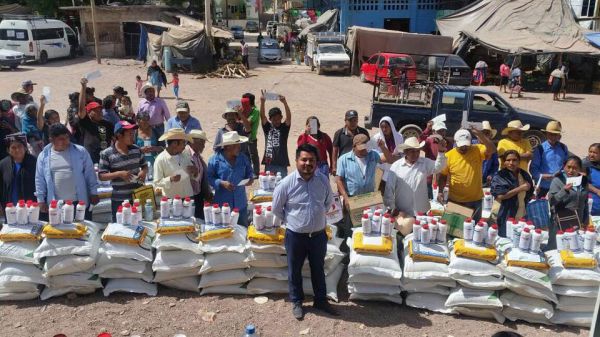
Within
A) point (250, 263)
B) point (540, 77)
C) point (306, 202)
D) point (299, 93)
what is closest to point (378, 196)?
point (306, 202)

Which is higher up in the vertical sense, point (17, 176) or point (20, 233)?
point (17, 176)

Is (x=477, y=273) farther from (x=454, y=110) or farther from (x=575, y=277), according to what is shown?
(x=454, y=110)

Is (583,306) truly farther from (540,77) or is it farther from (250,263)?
(540,77)

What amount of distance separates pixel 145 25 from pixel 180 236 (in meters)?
24.3

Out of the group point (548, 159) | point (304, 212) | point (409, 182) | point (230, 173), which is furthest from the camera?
point (548, 159)

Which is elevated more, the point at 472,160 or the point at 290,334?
the point at 472,160

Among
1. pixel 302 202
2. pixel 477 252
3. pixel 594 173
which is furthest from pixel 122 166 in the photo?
pixel 594 173

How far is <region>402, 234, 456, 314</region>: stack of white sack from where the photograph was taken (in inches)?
189

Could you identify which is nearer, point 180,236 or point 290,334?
point 290,334

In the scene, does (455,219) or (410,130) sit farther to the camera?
(410,130)

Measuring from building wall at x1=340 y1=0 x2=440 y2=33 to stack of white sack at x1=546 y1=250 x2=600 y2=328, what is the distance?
28.6 m

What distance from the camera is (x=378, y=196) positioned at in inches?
209

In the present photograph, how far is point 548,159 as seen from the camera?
6.38 metres

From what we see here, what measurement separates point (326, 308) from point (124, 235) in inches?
82.0
